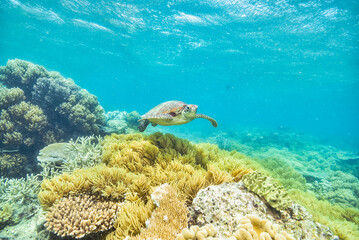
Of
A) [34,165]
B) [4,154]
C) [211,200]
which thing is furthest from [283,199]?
[4,154]

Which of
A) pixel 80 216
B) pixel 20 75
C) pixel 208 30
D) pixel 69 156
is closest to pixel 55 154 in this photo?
pixel 69 156

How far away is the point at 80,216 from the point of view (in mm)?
2447

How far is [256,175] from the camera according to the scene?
2717mm

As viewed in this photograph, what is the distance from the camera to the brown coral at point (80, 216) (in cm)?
232

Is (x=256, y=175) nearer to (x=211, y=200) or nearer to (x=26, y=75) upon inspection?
(x=211, y=200)

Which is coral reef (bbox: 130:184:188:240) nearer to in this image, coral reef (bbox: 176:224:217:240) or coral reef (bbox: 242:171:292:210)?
coral reef (bbox: 176:224:217:240)

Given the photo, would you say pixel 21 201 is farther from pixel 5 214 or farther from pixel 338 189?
pixel 338 189

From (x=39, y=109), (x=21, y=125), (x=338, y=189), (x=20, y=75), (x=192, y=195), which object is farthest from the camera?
(x=20, y=75)

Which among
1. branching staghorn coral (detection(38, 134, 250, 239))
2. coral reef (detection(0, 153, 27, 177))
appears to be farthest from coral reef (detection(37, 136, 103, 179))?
coral reef (detection(0, 153, 27, 177))

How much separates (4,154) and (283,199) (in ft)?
32.4

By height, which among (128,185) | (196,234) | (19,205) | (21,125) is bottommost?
(19,205)

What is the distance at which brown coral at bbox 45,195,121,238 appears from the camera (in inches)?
91.2

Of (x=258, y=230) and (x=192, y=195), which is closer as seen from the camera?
(x=258, y=230)

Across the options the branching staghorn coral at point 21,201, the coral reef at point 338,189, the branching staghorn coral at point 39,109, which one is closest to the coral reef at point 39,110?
the branching staghorn coral at point 39,109
